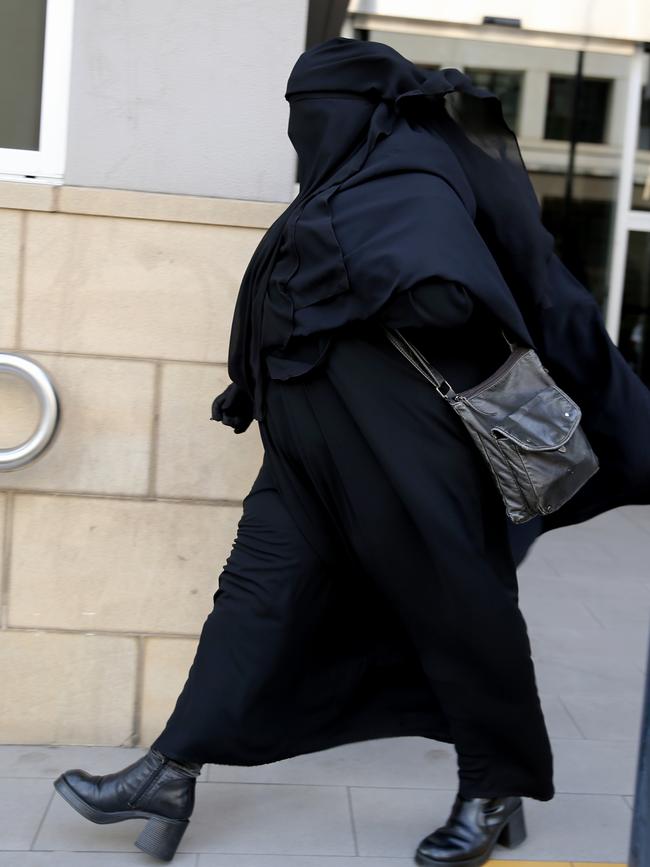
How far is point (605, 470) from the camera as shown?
2.67 metres

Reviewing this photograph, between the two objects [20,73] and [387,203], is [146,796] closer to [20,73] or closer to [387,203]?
[387,203]

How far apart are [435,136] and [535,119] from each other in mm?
7868

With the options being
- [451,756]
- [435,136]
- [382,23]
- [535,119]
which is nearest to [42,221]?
[435,136]

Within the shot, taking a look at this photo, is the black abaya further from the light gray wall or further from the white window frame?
the white window frame

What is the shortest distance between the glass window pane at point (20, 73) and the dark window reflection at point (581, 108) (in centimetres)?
710

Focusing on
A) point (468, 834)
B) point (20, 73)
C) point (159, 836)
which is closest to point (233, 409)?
point (159, 836)

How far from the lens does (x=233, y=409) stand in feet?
9.52

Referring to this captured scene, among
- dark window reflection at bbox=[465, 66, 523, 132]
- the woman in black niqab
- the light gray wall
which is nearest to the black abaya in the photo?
the woman in black niqab

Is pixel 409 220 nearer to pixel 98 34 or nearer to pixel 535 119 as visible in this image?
pixel 98 34

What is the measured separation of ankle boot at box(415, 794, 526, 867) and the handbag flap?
0.89 m

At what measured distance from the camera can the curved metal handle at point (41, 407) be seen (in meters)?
3.00

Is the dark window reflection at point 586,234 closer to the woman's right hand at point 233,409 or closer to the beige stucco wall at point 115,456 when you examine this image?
the beige stucco wall at point 115,456

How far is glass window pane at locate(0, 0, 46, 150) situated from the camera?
130 inches

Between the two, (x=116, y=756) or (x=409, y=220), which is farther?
(x=116, y=756)
